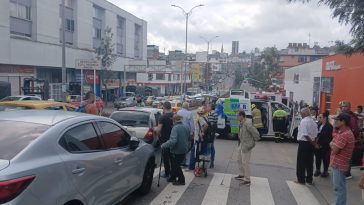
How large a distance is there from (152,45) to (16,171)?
131664 mm

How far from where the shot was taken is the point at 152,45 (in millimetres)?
133250

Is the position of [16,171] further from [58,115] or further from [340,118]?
[340,118]

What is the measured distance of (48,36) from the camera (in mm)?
39562

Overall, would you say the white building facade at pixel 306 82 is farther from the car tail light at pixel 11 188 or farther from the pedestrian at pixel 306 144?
the car tail light at pixel 11 188

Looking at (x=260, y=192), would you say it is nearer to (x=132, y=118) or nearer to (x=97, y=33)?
(x=132, y=118)

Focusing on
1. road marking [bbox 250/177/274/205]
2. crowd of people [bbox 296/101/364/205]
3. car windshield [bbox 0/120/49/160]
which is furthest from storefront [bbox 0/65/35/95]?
car windshield [bbox 0/120/49/160]

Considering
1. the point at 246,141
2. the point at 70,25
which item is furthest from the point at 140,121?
the point at 70,25

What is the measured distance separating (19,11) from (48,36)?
459 centimetres

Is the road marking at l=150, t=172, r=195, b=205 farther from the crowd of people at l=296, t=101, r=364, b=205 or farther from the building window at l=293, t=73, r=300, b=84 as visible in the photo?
the building window at l=293, t=73, r=300, b=84

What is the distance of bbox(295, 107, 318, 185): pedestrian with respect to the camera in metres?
8.35

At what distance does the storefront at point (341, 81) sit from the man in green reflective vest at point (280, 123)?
14.3 feet

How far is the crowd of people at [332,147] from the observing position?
612cm

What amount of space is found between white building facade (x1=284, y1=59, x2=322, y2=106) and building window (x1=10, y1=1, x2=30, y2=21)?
25927 mm

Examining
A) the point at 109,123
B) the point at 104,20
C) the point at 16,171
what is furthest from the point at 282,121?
the point at 104,20
